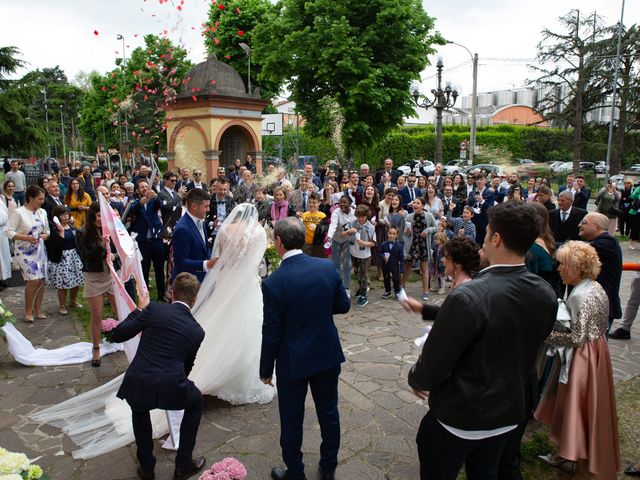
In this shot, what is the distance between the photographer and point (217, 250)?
16.1 ft

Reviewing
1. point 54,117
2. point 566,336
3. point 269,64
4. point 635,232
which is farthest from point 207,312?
point 54,117

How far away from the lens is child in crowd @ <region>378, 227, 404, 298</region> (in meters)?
8.63

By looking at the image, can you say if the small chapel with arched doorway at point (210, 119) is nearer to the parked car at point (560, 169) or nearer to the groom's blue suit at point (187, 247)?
the groom's blue suit at point (187, 247)

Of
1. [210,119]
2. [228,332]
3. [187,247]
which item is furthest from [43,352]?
[210,119]

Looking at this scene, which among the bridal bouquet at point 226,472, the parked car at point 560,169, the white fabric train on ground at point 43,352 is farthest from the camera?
the parked car at point 560,169

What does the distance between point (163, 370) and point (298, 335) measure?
3.27ft

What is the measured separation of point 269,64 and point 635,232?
16.5 metres

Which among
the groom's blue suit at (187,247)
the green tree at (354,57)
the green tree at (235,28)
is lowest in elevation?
the groom's blue suit at (187,247)

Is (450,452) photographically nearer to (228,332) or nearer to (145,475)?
(145,475)

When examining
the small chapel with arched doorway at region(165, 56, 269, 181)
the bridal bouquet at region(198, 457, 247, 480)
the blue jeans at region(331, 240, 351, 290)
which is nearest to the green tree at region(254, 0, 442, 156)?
the small chapel with arched doorway at region(165, 56, 269, 181)

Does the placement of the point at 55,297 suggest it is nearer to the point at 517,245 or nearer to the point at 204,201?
the point at 204,201

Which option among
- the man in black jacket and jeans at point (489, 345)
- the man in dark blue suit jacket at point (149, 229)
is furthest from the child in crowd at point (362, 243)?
the man in black jacket and jeans at point (489, 345)

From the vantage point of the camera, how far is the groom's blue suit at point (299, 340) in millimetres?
3346

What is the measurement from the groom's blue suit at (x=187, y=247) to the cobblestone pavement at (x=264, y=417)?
4.56 feet
